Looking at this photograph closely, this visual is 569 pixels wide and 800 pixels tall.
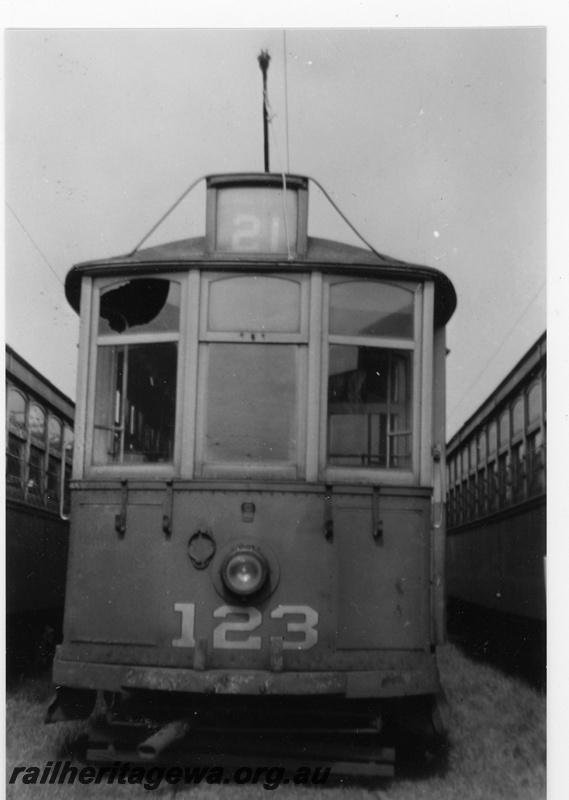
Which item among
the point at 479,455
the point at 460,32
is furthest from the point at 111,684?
the point at 479,455

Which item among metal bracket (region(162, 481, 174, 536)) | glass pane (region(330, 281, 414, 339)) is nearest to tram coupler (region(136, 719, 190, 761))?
metal bracket (region(162, 481, 174, 536))

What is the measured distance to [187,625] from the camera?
451 cm

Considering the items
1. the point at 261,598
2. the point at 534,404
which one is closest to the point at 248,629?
the point at 261,598

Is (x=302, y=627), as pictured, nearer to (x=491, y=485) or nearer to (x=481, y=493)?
(x=491, y=485)

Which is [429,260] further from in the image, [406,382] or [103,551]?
[103,551]

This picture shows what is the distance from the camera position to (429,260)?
5156 millimetres

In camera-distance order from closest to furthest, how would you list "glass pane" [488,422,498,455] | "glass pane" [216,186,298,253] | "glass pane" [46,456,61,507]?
"glass pane" [216,186,298,253]
"glass pane" [46,456,61,507]
"glass pane" [488,422,498,455]

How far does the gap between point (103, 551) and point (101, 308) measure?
1422 mm

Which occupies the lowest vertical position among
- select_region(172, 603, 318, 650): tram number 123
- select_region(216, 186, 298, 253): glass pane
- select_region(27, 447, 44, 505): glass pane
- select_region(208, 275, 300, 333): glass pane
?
select_region(172, 603, 318, 650): tram number 123

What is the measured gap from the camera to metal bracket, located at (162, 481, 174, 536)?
4605mm

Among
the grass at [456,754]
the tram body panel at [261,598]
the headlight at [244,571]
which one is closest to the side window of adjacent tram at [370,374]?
the tram body panel at [261,598]

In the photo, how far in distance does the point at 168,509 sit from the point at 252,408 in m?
0.71

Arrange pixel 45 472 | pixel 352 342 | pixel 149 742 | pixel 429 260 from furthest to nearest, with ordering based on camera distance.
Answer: pixel 45 472, pixel 429 260, pixel 352 342, pixel 149 742

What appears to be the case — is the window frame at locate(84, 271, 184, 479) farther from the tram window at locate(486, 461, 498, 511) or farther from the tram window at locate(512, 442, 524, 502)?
the tram window at locate(486, 461, 498, 511)
